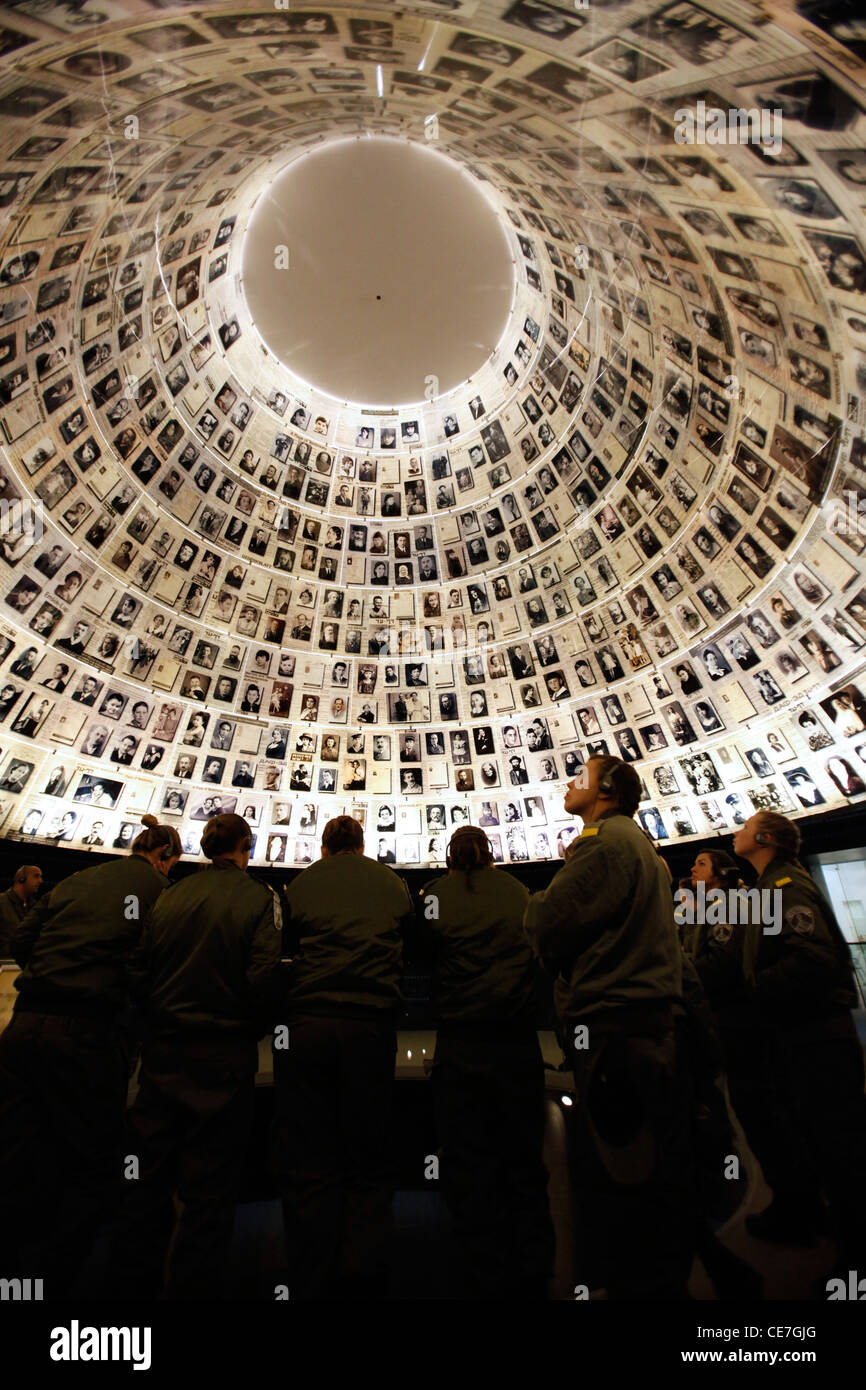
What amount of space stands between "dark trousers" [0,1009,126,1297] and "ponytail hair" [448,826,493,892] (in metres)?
2.53

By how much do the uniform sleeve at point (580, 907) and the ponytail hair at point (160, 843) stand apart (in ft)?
9.71

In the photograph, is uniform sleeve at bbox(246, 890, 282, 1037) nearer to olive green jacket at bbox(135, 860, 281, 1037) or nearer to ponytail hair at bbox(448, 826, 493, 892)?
olive green jacket at bbox(135, 860, 281, 1037)

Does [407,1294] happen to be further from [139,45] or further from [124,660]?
[124,660]

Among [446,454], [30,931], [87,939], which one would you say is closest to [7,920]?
[30,931]

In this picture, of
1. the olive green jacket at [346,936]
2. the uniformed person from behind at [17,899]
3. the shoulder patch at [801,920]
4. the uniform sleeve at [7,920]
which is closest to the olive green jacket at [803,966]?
the shoulder patch at [801,920]

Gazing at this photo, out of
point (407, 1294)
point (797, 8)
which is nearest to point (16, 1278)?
point (407, 1294)

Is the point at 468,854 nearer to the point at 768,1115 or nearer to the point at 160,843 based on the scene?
the point at 160,843

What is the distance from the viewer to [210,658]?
12.9 meters

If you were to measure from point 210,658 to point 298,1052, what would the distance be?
1055cm

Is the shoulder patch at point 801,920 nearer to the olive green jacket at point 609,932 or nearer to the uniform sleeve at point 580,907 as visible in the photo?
the olive green jacket at point 609,932

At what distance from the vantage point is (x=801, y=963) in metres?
3.89

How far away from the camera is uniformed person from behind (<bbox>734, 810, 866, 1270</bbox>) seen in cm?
344
